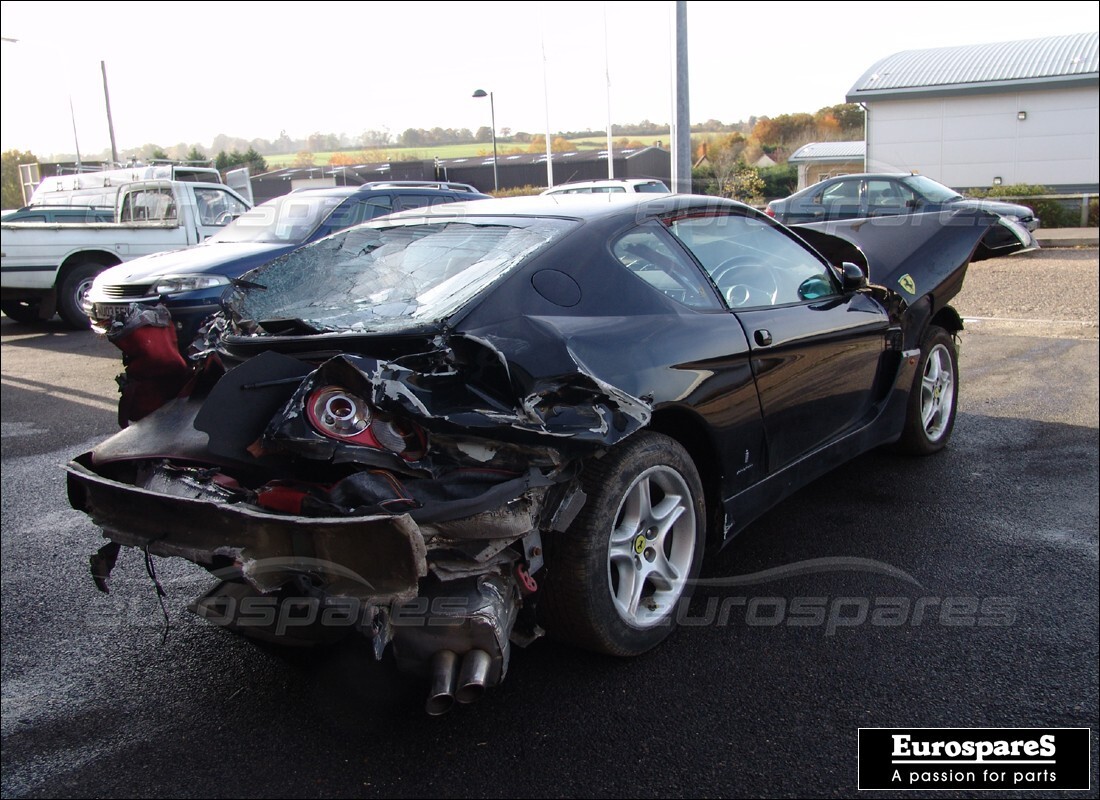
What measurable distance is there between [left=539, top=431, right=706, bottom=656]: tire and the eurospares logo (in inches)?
30.9

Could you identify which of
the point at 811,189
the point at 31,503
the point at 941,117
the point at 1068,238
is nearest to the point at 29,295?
the point at 31,503

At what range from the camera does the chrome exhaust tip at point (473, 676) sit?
239 centimetres

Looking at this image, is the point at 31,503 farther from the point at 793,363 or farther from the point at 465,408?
the point at 793,363

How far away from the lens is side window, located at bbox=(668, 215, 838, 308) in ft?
12.0

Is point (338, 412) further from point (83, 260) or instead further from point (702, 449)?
point (83, 260)

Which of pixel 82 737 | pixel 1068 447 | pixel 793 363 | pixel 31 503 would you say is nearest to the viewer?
pixel 82 737

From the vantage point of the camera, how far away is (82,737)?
276cm

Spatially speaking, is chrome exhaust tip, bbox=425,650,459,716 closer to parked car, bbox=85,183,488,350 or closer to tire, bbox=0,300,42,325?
parked car, bbox=85,183,488,350

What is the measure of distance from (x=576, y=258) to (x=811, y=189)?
994 cm

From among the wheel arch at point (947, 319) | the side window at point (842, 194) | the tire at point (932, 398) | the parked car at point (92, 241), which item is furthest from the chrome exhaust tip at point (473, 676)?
the side window at point (842, 194)

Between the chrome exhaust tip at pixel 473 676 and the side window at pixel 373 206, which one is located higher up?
the side window at pixel 373 206

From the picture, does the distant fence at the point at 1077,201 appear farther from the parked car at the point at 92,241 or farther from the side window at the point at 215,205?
the parked car at the point at 92,241

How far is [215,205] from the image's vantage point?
1282cm

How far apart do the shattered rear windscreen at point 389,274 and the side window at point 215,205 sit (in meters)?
9.48
